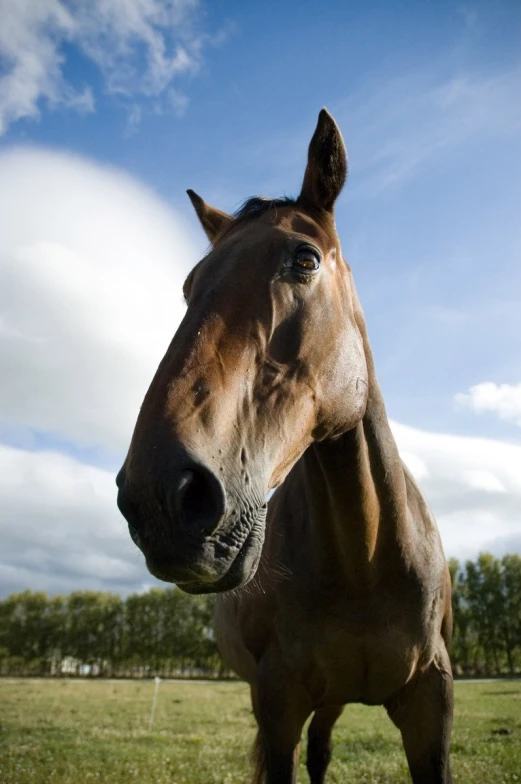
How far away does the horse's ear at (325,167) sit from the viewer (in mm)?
2836

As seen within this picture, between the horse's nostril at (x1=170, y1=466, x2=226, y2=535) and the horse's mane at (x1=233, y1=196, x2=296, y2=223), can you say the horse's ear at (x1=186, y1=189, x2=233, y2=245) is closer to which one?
the horse's mane at (x1=233, y1=196, x2=296, y2=223)

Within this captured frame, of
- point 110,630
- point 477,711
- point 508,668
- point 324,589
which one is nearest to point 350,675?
point 324,589

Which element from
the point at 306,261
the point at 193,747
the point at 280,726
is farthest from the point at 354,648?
the point at 193,747

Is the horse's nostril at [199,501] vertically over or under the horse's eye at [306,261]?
under

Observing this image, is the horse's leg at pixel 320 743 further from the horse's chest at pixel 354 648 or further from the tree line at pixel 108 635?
the tree line at pixel 108 635

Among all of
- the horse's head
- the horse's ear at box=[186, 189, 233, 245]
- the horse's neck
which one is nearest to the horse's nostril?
the horse's head

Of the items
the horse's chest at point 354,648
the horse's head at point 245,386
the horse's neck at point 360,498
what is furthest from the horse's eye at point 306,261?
the horse's chest at point 354,648

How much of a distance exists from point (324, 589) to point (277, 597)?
43cm

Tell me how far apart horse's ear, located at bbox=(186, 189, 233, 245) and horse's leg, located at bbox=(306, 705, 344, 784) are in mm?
5165

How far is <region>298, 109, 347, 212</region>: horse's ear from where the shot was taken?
2836 mm

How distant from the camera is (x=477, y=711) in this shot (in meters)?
16.3

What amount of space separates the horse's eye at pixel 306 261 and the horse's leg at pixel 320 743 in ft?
17.0

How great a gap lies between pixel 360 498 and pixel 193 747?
10405 millimetres

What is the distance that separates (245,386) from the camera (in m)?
2.06
